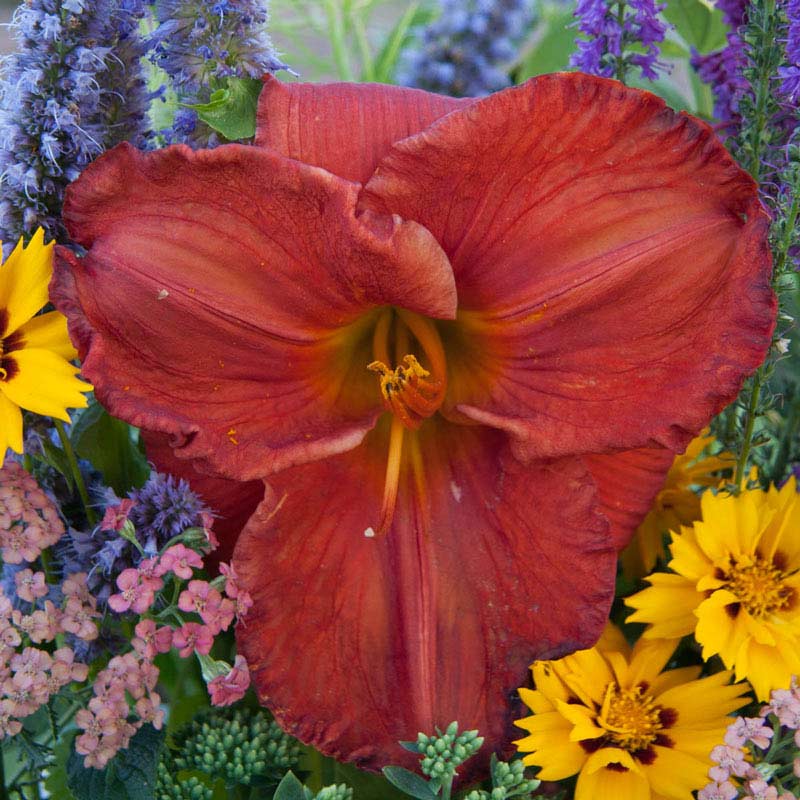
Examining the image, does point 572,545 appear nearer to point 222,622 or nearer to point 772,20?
point 222,622

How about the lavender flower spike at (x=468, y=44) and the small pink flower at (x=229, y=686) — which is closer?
the small pink flower at (x=229, y=686)

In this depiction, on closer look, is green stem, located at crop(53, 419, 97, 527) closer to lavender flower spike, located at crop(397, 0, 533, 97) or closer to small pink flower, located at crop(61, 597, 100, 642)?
small pink flower, located at crop(61, 597, 100, 642)

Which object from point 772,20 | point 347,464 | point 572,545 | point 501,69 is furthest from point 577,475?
point 501,69

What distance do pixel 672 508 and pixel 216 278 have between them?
1.33 feet

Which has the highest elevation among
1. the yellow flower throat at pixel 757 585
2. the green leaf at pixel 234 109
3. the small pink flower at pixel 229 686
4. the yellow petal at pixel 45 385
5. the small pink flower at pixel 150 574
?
the green leaf at pixel 234 109

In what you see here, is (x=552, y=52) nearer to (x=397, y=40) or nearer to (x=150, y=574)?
(x=397, y=40)

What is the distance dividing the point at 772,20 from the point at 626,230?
0.19 m

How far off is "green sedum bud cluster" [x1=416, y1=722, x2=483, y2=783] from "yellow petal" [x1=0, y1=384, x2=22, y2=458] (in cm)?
28

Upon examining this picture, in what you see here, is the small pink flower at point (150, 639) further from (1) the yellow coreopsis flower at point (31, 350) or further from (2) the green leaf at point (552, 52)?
(2) the green leaf at point (552, 52)

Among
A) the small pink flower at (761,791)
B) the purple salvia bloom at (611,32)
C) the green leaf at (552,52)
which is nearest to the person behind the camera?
the small pink flower at (761,791)

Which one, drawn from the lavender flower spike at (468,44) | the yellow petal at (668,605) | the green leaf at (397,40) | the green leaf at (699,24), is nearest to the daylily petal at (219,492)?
the yellow petal at (668,605)

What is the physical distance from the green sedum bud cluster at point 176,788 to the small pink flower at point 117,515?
0.56ft

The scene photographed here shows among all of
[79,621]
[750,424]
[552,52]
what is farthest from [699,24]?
[79,621]

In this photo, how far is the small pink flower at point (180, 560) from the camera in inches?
25.3
